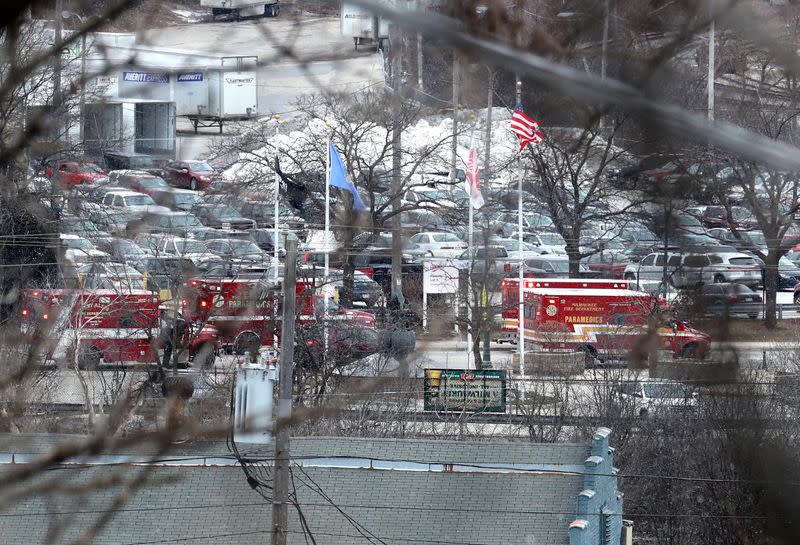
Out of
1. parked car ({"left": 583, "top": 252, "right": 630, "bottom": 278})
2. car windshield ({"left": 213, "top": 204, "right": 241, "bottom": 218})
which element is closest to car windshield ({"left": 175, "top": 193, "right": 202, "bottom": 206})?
car windshield ({"left": 213, "top": 204, "right": 241, "bottom": 218})

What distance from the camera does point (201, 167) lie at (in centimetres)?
2500

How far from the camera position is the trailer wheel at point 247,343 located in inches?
691

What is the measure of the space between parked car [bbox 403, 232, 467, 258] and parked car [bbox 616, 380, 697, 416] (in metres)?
7.99

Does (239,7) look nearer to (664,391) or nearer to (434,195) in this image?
(664,391)

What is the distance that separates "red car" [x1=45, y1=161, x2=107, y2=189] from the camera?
1553cm

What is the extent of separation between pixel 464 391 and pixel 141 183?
306 inches

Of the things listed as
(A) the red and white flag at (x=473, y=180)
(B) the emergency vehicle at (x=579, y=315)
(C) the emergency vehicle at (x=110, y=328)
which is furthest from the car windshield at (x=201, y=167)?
(A) the red and white flag at (x=473, y=180)

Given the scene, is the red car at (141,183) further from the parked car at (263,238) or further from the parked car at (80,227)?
the parked car at (263,238)

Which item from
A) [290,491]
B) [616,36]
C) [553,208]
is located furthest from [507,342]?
[616,36]

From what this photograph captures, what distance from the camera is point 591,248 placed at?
76.9 feet

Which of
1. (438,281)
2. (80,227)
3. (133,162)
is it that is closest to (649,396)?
(438,281)

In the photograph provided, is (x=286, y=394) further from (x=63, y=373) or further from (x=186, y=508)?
(x=63, y=373)

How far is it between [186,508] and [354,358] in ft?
21.7

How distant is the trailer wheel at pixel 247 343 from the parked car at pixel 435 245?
20.7 ft
